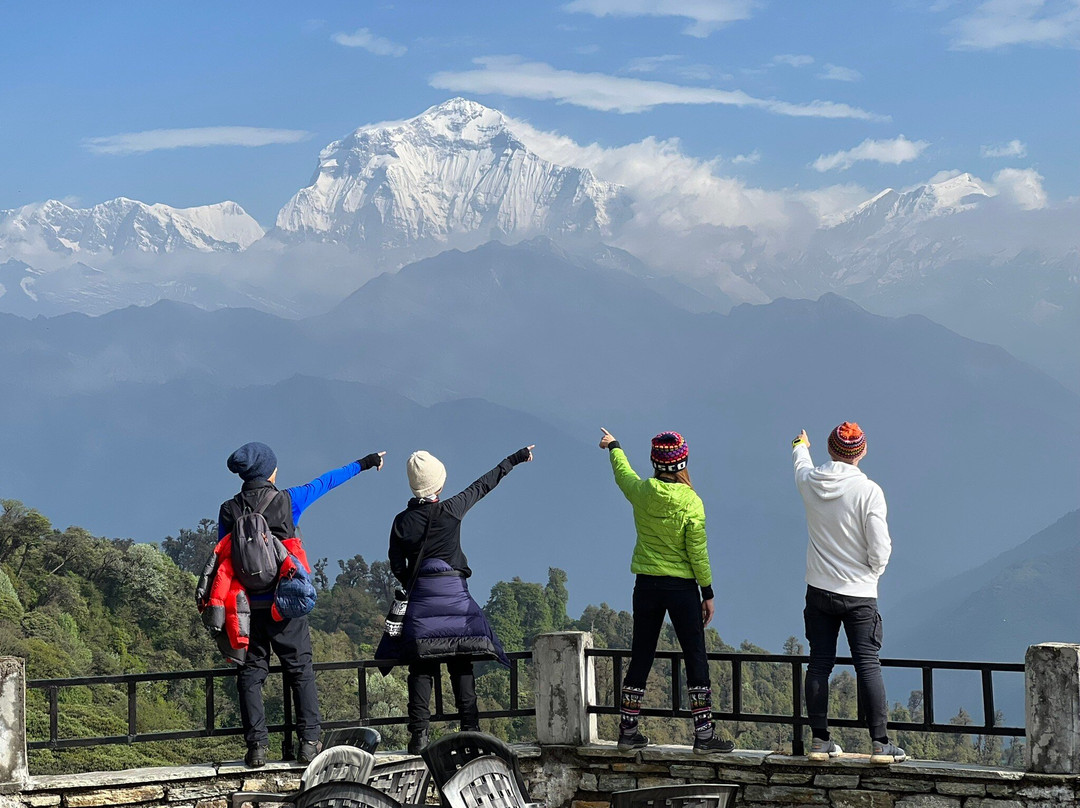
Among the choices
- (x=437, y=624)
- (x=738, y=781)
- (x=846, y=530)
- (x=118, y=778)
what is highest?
(x=846, y=530)

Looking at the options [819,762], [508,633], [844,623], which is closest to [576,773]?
[819,762]

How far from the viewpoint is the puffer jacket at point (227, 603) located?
251 inches

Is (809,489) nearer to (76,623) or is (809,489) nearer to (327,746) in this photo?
(327,746)

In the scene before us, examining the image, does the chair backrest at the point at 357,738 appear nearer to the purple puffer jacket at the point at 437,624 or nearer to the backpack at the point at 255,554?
the purple puffer jacket at the point at 437,624

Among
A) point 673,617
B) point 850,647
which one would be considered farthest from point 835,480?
point 673,617

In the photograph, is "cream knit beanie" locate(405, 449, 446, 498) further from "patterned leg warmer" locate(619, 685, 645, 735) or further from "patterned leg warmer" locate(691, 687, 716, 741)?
"patterned leg warmer" locate(691, 687, 716, 741)

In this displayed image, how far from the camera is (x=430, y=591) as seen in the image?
6.57 metres

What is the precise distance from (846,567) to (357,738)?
247cm

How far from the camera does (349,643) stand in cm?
5209

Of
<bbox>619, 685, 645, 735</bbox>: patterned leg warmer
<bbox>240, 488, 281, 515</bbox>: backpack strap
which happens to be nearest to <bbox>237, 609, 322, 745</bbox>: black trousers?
<bbox>240, 488, 281, 515</bbox>: backpack strap

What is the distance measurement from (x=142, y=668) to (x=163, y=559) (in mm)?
6048

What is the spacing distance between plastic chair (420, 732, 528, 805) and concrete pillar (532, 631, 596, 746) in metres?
2.27

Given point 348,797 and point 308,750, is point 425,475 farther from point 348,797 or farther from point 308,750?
point 348,797

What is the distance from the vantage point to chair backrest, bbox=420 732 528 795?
485cm
